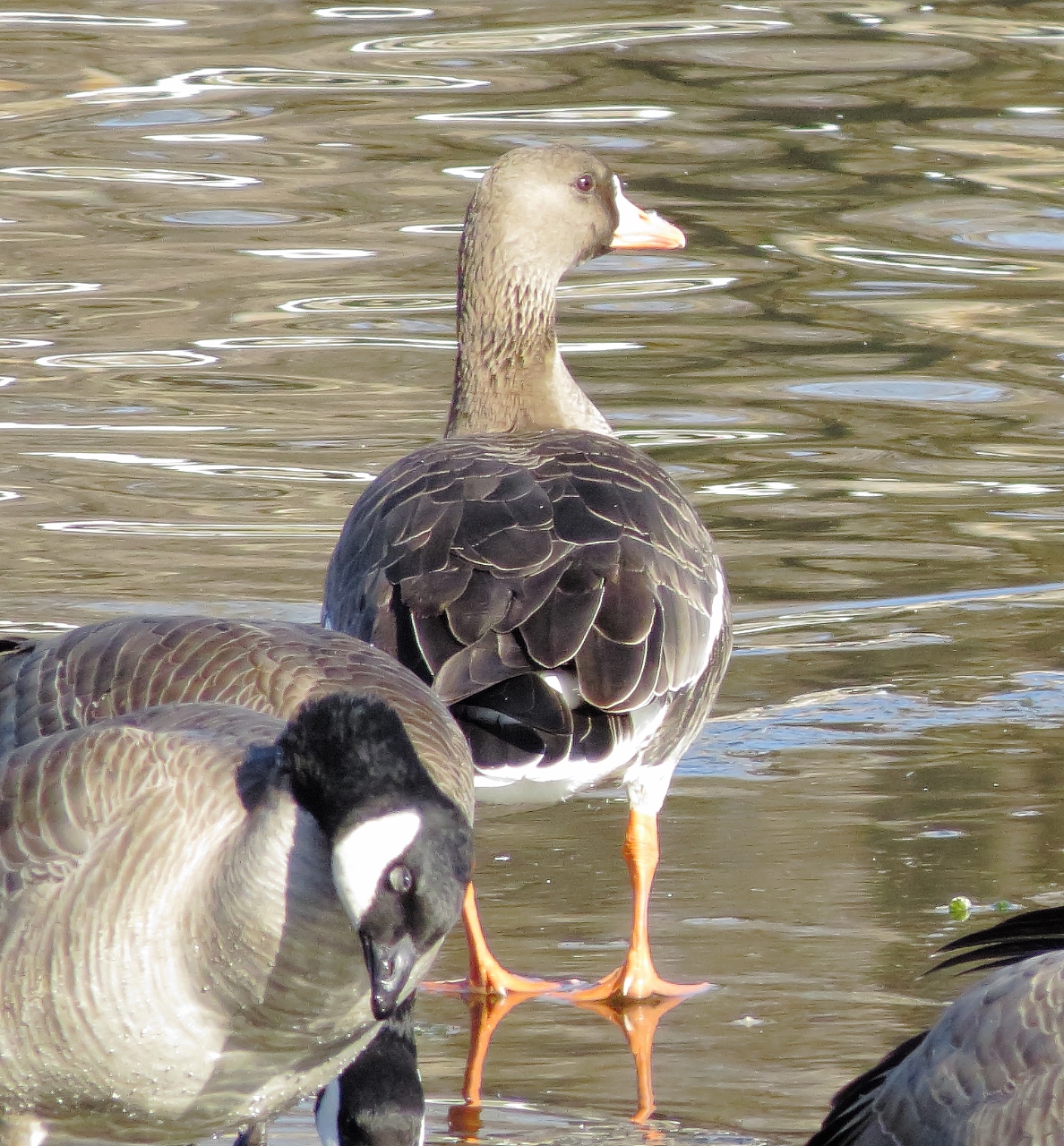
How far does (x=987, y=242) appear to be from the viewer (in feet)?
44.8

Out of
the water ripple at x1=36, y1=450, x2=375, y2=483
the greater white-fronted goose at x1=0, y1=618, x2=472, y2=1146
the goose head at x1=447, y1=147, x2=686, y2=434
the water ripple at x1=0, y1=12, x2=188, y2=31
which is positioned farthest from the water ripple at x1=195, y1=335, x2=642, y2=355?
the greater white-fronted goose at x1=0, y1=618, x2=472, y2=1146

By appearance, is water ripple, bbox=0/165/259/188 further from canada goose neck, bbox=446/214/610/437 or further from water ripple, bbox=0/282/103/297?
canada goose neck, bbox=446/214/610/437

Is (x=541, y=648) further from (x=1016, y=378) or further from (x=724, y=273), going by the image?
(x=724, y=273)

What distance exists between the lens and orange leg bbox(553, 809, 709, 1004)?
17.7 ft

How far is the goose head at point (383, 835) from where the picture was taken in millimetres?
3275

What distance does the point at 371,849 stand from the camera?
3.27 m

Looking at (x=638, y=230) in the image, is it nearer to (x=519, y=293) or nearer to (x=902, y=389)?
(x=519, y=293)

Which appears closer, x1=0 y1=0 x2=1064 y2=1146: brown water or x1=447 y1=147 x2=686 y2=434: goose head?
x1=0 y1=0 x2=1064 y2=1146: brown water

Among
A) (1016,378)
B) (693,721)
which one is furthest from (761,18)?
(693,721)

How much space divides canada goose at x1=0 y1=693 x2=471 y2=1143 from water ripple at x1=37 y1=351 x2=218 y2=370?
7.45 m

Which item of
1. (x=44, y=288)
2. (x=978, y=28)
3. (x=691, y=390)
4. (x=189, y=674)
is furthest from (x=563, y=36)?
(x=189, y=674)

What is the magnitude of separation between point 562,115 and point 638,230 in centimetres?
788

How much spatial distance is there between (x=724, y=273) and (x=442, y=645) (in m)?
7.89

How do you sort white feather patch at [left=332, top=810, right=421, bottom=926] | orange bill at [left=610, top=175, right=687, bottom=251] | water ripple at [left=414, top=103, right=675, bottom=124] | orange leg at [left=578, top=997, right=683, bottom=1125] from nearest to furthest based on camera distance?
1. white feather patch at [left=332, top=810, right=421, bottom=926]
2. orange leg at [left=578, top=997, right=683, bottom=1125]
3. orange bill at [left=610, top=175, right=687, bottom=251]
4. water ripple at [left=414, top=103, right=675, bottom=124]
